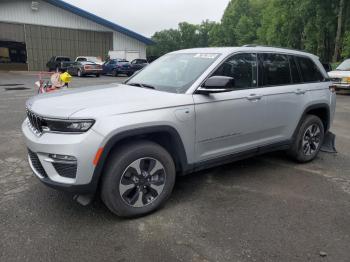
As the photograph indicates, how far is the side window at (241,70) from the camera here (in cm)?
409

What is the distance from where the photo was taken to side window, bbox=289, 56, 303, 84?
4.89m

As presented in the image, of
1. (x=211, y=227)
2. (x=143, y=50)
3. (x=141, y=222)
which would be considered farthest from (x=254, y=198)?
(x=143, y=50)

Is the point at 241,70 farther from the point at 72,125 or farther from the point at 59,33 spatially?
the point at 59,33

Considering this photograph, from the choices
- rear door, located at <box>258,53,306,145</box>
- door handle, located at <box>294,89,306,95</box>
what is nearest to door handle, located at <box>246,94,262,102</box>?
rear door, located at <box>258,53,306,145</box>

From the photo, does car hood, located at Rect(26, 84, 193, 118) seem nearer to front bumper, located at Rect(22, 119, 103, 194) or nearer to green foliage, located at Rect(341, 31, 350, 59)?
front bumper, located at Rect(22, 119, 103, 194)

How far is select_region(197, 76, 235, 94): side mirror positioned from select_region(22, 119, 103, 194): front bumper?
1317mm

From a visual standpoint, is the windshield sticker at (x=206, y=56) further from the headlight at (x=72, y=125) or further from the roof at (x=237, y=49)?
the headlight at (x=72, y=125)

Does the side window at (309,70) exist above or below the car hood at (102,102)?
above


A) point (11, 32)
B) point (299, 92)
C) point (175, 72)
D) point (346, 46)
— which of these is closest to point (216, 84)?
point (175, 72)

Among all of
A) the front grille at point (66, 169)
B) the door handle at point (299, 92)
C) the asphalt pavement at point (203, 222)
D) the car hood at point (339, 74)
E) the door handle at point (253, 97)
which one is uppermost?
the car hood at point (339, 74)

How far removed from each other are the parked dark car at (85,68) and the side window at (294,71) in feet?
75.1

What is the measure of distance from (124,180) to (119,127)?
0.55m

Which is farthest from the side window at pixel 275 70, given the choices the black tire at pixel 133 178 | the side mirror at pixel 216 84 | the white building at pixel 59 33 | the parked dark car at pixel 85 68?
the white building at pixel 59 33

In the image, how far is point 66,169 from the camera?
10.1 ft
